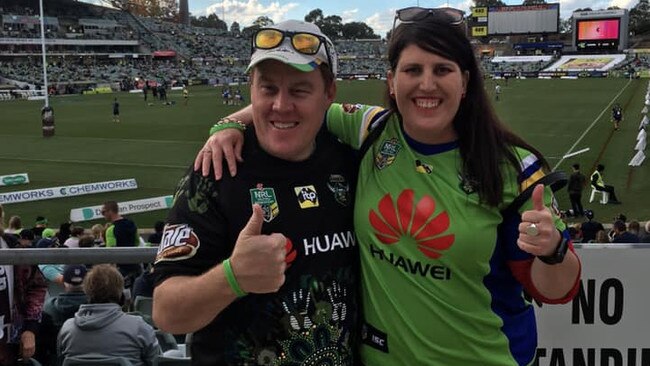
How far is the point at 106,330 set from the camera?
3736mm

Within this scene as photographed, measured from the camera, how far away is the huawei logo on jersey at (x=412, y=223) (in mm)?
2244

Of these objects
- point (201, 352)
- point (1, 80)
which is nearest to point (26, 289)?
point (201, 352)

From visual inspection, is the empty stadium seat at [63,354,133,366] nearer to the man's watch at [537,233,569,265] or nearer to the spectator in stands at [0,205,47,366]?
the spectator in stands at [0,205,47,366]

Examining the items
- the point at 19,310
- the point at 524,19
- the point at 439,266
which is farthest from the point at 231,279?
the point at 524,19

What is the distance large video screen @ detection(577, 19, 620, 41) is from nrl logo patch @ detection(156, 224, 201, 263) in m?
101

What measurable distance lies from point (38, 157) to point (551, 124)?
23185 millimetres

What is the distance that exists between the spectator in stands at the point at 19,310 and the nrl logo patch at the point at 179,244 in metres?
2.15

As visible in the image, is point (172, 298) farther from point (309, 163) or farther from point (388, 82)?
point (388, 82)

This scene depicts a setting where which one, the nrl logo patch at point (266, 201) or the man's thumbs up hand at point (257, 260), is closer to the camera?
the man's thumbs up hand at point (257, 260)

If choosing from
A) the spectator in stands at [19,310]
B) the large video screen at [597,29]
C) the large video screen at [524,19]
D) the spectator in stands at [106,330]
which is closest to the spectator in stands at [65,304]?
the spectator in stands at [19,310]

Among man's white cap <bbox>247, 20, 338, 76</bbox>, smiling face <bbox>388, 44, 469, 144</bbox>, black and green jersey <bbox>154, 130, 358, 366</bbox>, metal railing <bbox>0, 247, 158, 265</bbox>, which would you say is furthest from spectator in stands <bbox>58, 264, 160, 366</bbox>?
smiling face <bbox>388, 44, 469, 144</bbox>

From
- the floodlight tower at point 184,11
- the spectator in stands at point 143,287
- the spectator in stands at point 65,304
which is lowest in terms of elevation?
the spectator in stands at point 143,287

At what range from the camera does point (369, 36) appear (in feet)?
593

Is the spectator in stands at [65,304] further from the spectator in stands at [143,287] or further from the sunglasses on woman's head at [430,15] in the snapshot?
the sunglasses on woman's head at [430,15]
